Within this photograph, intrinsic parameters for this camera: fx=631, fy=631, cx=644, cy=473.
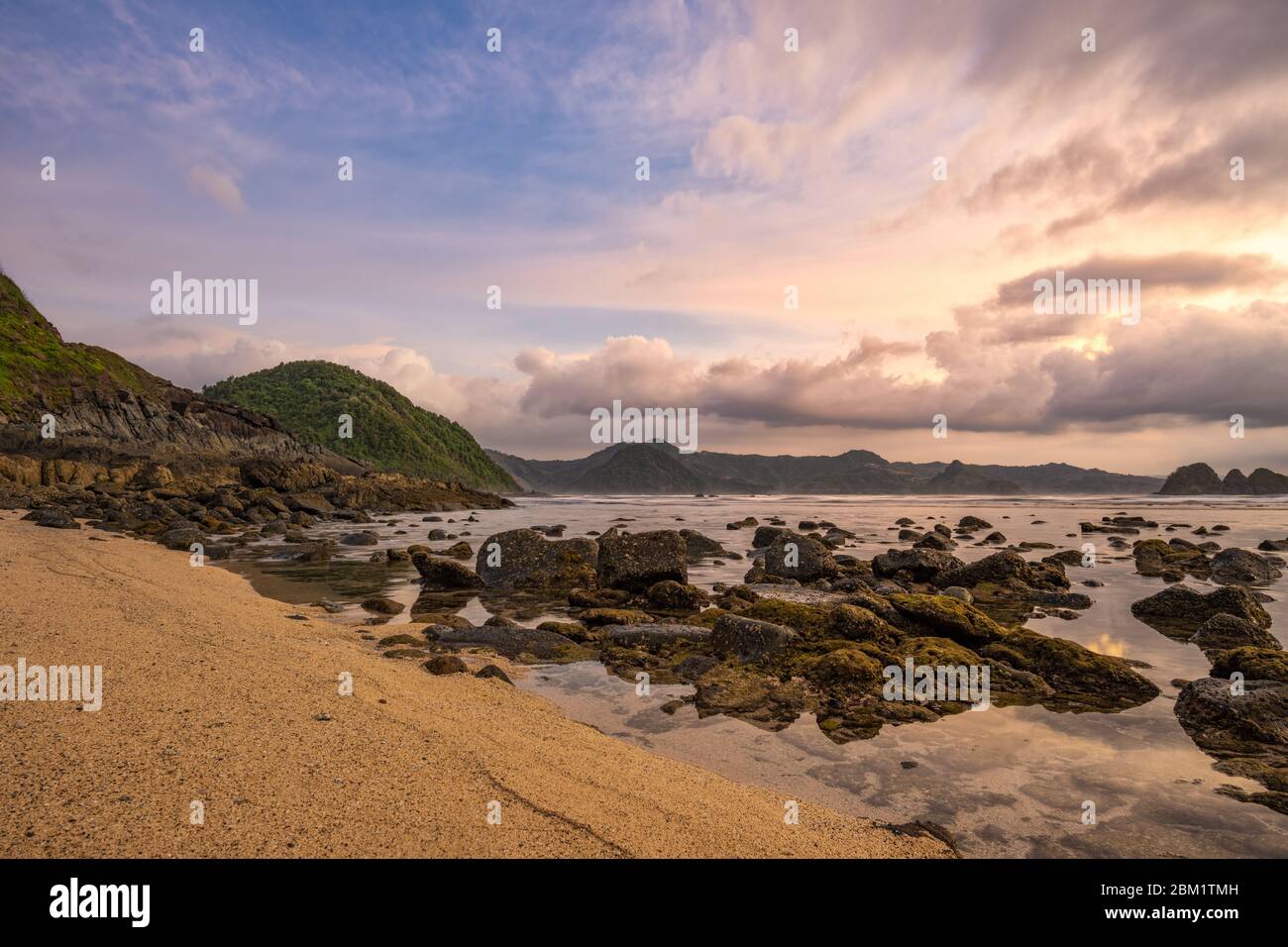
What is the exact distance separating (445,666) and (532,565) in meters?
9.91

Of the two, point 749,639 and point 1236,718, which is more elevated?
point 749,639

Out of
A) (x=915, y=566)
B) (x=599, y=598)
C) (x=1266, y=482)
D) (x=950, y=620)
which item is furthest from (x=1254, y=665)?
(x=1266, y=482)

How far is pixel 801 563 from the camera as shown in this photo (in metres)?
20.7

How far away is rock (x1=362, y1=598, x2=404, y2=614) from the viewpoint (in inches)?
568

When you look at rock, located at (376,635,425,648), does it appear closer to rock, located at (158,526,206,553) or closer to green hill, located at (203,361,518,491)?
rock, located at (158,526,206,553)

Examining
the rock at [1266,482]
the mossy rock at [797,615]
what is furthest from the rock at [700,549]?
the rock at [1266,482]

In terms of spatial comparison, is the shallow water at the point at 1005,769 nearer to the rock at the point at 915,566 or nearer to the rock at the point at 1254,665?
the rock at the point at 1254,665

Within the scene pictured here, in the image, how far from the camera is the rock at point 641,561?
16.6 metres

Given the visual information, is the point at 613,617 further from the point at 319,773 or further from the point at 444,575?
the point at 319,773

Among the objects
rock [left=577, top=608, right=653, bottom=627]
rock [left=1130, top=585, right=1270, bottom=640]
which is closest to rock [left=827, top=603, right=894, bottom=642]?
rock [left=577, top=608, right=653, bottom=627]

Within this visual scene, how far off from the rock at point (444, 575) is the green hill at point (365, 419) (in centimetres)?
12182

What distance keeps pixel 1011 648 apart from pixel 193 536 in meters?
28.0

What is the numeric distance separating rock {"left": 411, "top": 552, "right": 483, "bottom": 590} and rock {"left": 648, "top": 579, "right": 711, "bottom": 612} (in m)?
5.94
